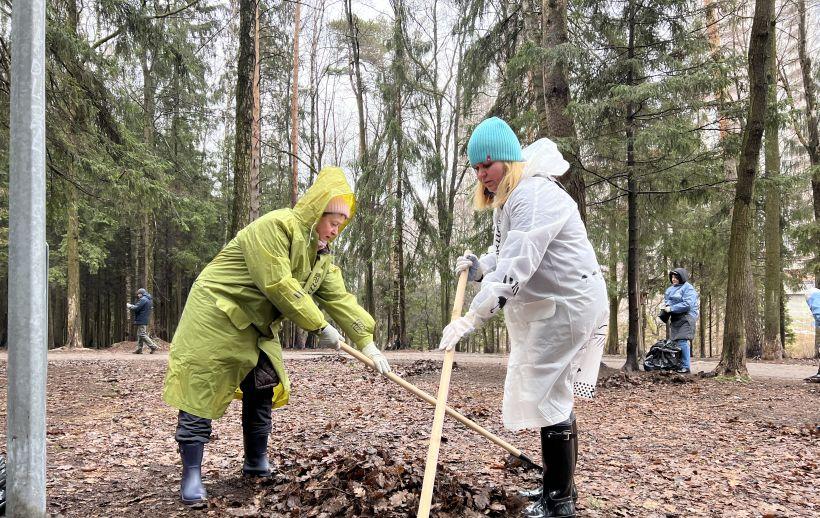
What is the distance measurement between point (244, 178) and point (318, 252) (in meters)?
7.51

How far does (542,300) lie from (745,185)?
742cm

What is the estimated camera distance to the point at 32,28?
238cm

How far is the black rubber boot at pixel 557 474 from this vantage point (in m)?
3.04

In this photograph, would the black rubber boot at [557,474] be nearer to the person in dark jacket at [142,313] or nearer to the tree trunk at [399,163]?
the person in dark jacket at [142,313]

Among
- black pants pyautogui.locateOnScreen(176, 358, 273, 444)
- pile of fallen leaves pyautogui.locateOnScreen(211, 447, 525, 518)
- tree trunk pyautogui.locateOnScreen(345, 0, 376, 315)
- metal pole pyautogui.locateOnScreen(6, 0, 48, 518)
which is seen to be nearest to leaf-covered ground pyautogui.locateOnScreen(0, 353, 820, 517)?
pile of fallen leaves pyautogui.locateOnScreen(211, 447, 525, 518)

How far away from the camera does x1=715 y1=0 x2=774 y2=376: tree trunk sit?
28.0ft

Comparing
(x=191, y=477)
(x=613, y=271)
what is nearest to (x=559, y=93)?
(x=191, y=477)

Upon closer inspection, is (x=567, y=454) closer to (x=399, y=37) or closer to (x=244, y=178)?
(x=244, y=178)

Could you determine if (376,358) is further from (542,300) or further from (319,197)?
(542,300)

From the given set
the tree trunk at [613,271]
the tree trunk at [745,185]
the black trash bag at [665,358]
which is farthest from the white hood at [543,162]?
the tree trunk at [613,271]

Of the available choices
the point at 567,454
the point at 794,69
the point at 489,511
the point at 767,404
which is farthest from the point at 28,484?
the point at 794,69

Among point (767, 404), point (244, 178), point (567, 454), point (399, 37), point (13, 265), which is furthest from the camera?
point (399, 37)

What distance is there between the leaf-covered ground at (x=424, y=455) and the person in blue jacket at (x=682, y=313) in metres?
1.62

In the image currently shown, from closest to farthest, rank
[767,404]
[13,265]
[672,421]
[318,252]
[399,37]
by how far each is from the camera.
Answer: [13,265] → [318,252] → [672,421] → [767,404] → [399,37]
